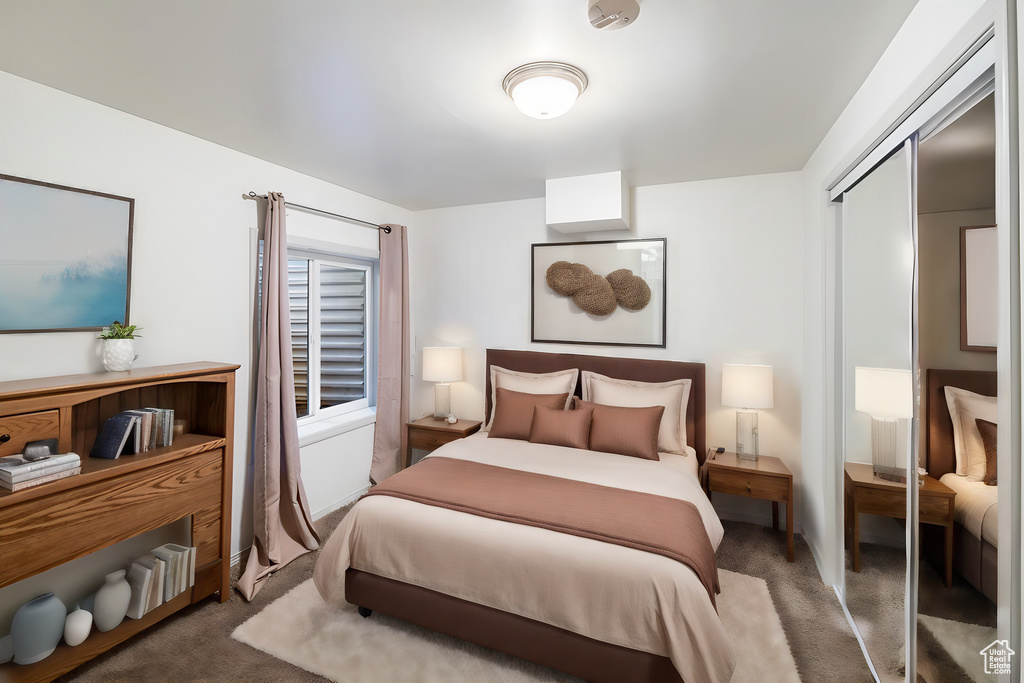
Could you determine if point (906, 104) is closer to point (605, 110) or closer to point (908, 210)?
point (908, 210)

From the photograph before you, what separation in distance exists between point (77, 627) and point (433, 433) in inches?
91.3

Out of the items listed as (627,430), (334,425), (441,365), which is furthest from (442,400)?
(627,430)

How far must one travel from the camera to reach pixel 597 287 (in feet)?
12.1

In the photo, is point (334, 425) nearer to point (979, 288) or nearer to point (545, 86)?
point (545, 86)

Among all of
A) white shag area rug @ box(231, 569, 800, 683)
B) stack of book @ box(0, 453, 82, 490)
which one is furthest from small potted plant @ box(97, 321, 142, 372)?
white shag area rug @ box(231, 569, 800, 683)

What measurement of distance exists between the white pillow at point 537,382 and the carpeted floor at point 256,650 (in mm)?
1604

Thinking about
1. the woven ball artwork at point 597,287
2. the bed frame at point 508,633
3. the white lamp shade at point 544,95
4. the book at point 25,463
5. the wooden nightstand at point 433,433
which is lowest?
the bed frame at point 508,633

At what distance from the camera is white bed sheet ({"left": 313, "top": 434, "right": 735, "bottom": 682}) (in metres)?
1.67

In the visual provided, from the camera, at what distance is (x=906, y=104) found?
5.01 feet

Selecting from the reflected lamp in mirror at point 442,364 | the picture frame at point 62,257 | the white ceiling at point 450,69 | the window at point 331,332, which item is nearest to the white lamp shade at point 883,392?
the white ceiling at point 450,69

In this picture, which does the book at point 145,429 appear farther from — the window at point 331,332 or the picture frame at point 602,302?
the picture frame at point 602,302

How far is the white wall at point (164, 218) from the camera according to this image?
1958 mm

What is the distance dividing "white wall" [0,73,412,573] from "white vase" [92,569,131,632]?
30.0 inches

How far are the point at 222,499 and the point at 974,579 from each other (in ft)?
10.0
